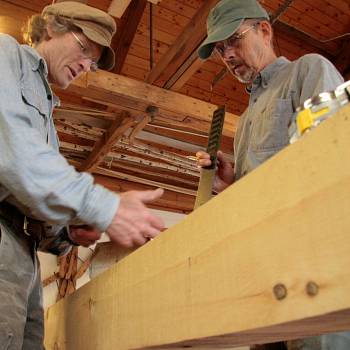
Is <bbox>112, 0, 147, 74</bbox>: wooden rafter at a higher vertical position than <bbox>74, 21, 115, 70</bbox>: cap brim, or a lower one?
higher

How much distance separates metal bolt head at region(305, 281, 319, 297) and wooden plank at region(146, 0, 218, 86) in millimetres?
1992

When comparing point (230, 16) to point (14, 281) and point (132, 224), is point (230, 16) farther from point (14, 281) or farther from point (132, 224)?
point (14, 281)

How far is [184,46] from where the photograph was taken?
2367 mm

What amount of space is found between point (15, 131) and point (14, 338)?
43 centimetres

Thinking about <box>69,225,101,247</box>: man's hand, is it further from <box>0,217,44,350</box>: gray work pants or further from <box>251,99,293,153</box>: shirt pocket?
<box>251,99,293,153</box>: shirt pocket

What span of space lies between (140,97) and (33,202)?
1.98m

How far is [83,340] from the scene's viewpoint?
0.97m

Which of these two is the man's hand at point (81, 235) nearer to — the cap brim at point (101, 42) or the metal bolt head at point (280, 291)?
the cap brim at point (101, 42)

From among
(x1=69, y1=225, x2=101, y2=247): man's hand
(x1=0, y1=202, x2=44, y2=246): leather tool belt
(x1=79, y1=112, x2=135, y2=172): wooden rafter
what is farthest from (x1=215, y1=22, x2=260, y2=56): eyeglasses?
(x1=79, y1=112, x2=135, y2=172): wooden rafter

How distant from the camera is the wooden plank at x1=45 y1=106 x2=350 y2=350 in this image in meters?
0.38

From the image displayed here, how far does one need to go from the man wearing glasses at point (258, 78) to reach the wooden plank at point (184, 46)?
686 millimetres

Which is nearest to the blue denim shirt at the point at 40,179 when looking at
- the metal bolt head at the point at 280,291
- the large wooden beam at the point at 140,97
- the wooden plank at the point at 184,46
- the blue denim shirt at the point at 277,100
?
the metal bolt head at the point at 280,291

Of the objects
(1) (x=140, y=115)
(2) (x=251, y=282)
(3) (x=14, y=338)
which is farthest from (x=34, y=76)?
(1) (x=140, y=115)

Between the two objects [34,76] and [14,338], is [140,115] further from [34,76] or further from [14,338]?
[14,338]
